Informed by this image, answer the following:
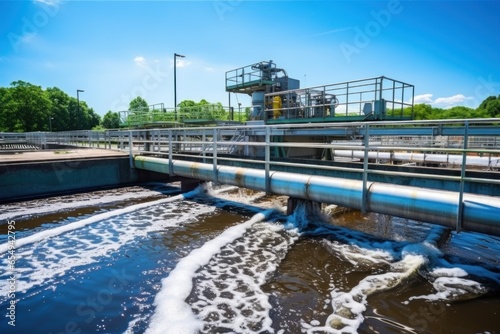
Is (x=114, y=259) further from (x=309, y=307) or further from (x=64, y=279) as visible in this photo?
(x=309, y=307)

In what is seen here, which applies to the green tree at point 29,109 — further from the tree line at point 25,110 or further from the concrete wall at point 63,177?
the concrete wall at point 63,177

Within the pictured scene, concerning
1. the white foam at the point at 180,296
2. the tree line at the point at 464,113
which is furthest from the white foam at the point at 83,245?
the tree line at the point at 464,113

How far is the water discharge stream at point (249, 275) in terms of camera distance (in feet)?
9.84

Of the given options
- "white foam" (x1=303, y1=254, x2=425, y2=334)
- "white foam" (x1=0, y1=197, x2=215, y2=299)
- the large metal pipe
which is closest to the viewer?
"white foam" (x1=303, y1=254, x2=425, y2=334)

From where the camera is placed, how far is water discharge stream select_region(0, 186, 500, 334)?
3000 millimetres

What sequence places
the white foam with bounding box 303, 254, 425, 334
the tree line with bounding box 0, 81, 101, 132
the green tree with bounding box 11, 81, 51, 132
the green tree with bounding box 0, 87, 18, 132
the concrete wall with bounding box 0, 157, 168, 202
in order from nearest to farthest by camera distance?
the white foam with bounding box 303, 254, 425, 334 < the concrete wall with bounding box 0, 157, 168, 202 < the green tree with bounding box 0, 87, 18, 132 < the tree line with bounding box 0, 81, 101, 132 < the green tree with bounding box 11, 81, 51, 132

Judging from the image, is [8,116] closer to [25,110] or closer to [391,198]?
[25,110]

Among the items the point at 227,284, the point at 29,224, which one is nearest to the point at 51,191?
the point at 29,224

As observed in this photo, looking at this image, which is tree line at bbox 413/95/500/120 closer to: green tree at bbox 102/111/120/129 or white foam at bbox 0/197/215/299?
white foam at bbox 0/197/215/299

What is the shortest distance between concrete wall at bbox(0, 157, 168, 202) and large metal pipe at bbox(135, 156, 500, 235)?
18.0 ft

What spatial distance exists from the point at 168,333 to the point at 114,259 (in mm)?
2149

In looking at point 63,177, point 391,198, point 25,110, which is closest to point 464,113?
point 391,198

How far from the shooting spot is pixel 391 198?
4.58 meters

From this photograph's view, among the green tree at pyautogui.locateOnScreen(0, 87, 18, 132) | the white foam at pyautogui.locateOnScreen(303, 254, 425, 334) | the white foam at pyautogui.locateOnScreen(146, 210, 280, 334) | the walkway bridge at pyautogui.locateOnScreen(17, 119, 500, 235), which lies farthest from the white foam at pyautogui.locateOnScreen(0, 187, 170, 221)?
the green tree at pyautogui.locateOnScreen(0, 87, 18, 132)
